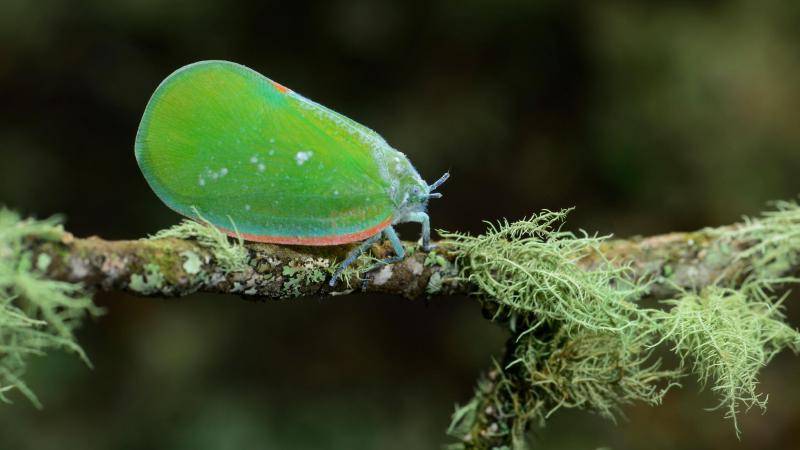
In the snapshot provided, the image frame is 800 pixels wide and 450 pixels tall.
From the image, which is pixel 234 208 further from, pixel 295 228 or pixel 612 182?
pixel 612 182

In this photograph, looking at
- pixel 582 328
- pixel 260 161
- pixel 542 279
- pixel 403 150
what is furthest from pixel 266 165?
pixel 403 150

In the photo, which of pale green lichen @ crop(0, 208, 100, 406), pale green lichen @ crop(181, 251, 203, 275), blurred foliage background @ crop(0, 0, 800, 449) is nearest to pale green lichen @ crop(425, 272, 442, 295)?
pale green lichen @ crop(181, 251, 203, 275)

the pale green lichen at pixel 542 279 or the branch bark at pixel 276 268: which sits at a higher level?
the pale green lichen at pixel 542 279

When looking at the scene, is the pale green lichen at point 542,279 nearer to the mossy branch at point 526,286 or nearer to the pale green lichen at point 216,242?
the mossy branch at point 526,286

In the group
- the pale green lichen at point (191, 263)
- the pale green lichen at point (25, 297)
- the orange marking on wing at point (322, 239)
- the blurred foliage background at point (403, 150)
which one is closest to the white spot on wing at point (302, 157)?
the orange marking on wing at point (322, 239)

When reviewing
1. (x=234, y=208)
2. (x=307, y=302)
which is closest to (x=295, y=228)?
(x=234, y=208)

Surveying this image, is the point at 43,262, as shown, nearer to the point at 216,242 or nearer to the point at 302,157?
the point at 216,242

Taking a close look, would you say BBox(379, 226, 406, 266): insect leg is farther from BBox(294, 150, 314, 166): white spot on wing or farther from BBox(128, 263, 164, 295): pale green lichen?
BBox(128, 263, 164, 295): pale green lichen
